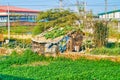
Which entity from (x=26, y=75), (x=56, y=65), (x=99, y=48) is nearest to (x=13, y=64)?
(x=56, y=65)

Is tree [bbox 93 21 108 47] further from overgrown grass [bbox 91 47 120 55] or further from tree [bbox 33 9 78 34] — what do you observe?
tree [bbox 33 9 78 34]

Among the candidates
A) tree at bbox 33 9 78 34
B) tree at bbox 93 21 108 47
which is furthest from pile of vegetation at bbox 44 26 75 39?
tree at bbox 93 21 108 47

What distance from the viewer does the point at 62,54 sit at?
1802 cm

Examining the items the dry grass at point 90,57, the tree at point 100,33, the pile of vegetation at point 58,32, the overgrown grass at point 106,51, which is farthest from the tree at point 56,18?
the dry grass at point 90,57

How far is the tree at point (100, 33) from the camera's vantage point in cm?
1908

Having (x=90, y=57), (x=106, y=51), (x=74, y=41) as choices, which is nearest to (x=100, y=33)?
(x=74, y=41)

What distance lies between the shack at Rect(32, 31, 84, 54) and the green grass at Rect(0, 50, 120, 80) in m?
0.94

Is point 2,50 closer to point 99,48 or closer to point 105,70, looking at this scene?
point 99,48

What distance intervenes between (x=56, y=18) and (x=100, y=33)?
5.16 metres

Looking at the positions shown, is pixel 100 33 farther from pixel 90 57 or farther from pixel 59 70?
pixel 59 70

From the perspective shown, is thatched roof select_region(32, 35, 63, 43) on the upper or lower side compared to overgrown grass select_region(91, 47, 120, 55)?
upper

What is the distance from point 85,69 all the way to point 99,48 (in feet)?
13.2

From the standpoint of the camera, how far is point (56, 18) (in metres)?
23.5

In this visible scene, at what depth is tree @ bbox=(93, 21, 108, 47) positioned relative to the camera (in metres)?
19.1
